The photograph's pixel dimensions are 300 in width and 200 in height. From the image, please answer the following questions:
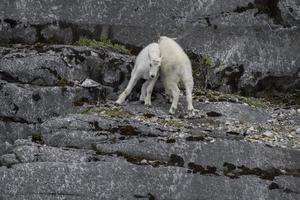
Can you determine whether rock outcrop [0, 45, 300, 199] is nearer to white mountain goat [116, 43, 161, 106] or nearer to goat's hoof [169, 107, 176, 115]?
goat's hoof [169, 107, 176, 115]

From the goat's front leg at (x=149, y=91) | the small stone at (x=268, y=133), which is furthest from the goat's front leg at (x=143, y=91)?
the small stone at (x=268, y=133)

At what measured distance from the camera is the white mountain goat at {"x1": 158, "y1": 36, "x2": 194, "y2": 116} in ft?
70.4

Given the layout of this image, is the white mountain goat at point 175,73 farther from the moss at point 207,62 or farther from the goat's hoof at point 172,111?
the moss at point 207,62

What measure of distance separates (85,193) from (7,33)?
13.2 m

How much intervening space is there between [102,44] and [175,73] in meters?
5.84

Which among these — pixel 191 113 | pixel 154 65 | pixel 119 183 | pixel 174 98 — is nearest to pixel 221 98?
pixel 191 113

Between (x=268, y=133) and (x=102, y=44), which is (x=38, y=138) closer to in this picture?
A: (x=268, y=133)

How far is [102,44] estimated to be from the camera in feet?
87.2

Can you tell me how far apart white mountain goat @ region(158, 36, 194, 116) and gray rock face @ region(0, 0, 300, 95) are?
5.33m

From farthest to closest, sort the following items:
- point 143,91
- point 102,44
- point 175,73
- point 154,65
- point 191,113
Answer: point 102,44 < point 143,91 < point 175,73 < point 191,113 < point 154,65

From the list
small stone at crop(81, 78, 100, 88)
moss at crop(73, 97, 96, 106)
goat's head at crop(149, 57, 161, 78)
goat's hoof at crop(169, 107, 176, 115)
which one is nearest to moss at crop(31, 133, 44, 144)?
moss at crop(73, 97, 96, 106)

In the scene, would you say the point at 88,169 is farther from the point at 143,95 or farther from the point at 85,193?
the point at 143,95

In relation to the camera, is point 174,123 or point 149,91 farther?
point 149,91

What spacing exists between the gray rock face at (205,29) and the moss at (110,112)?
6.94 m
